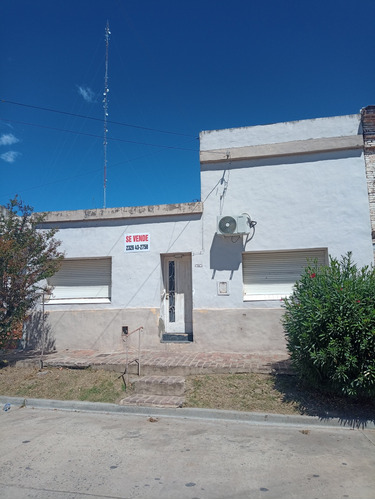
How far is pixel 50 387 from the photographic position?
7352 mm

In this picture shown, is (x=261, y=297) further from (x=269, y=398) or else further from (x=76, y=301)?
(x=76, y=301)

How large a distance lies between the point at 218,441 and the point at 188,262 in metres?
5.47

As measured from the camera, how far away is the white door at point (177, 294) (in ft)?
32.3

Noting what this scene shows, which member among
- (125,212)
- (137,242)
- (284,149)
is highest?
(284,149)

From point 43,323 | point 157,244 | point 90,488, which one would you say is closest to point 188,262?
point 157,244

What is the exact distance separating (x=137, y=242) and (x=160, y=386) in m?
4.19

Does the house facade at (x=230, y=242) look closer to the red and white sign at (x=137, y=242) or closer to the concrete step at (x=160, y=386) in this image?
the red and white sign at (x=137, y=242)

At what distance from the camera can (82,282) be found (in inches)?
409

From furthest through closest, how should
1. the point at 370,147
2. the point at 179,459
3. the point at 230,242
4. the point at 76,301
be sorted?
the point at 76,301 < the point at 230,242 < the point at 370,147 < the point at 179,459

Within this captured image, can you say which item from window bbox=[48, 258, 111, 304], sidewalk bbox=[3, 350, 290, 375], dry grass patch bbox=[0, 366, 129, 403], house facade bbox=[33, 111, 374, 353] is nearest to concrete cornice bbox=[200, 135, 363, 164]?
house facade bbox=[33, 111, 374, 353]

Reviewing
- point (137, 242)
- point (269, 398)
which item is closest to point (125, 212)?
point (137, 242)

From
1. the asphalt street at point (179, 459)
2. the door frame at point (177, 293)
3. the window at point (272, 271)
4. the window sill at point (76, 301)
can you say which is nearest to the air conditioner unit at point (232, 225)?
the window at point (272, 271)

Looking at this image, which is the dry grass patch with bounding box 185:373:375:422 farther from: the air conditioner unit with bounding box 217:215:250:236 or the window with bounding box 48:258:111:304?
the window with bounding box 48:258:111:304

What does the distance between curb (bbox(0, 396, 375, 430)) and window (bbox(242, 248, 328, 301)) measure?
11.9ft
